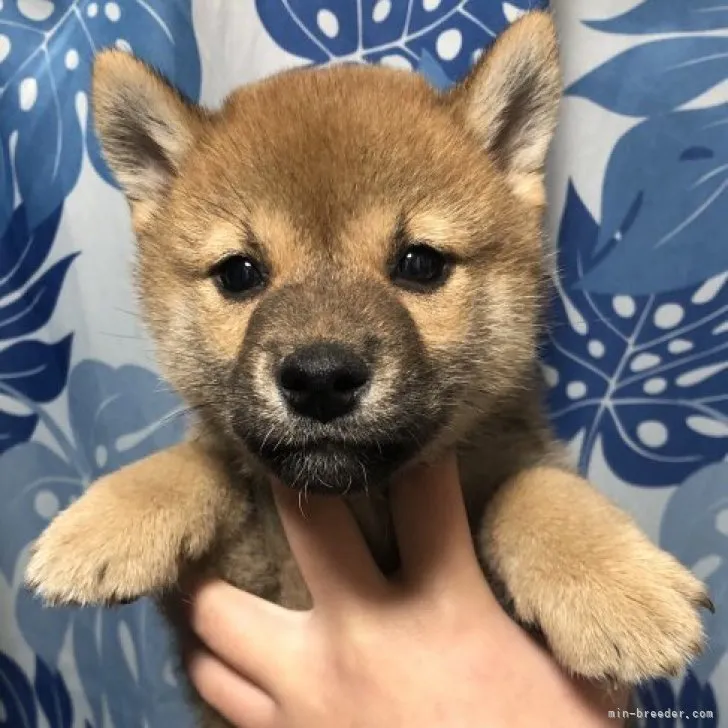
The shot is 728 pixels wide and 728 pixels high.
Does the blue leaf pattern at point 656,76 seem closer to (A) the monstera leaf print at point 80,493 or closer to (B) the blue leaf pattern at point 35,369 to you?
(A) the monstera leaf print at point 80,493

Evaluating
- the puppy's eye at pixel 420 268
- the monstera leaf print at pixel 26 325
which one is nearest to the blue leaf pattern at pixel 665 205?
the puppy's eye at pixel 420 268

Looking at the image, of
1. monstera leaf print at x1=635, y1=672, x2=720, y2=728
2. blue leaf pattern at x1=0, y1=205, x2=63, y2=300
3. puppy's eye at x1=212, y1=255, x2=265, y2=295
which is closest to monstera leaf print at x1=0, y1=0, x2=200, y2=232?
blue leaf pattern at x1=0, y1=205, x2=63, y2=300

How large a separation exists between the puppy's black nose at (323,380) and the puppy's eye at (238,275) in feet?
0.87

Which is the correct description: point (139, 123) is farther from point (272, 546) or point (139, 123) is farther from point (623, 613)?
point (623, 613)

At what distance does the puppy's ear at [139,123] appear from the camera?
1.28 meters

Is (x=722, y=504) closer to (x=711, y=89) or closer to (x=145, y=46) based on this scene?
(x=711, y=89)

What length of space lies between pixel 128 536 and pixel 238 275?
44 cm

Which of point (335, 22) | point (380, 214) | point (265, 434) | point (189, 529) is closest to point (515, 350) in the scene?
point (380, 214)

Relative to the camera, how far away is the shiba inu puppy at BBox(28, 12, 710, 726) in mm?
999

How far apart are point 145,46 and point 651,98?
114 centimetres

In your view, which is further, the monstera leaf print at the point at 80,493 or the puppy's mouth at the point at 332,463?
the monstera leaf print at the point at 80,493

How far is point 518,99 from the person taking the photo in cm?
135

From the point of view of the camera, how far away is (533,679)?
108cm

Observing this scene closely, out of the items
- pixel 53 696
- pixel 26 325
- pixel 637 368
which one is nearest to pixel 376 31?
pixel 637 368
